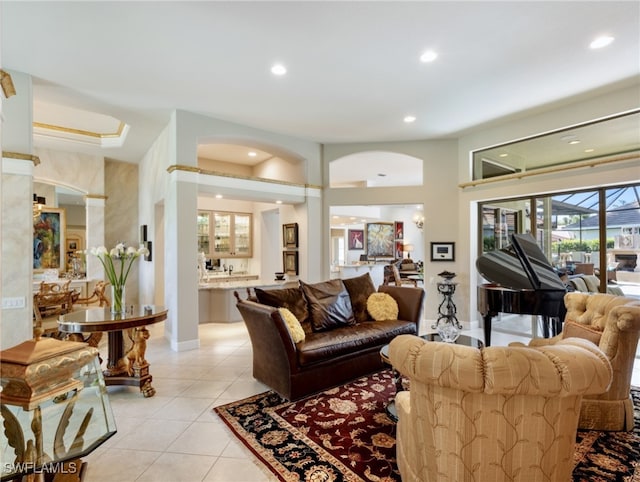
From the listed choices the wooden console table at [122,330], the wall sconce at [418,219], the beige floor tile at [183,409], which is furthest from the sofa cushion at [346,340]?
the wall sconce at [418,219]

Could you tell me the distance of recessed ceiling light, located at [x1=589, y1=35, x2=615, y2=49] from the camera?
3161 millimetres

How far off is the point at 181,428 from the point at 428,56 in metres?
4.15

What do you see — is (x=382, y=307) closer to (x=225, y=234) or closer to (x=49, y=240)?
(x=225, y=234)

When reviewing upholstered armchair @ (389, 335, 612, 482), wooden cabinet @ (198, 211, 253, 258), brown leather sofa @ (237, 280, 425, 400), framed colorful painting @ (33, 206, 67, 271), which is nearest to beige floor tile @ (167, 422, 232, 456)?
brown leather sofa @ (237, 280, 425, 400)

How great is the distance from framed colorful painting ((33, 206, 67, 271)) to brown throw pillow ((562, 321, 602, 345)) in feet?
28.7

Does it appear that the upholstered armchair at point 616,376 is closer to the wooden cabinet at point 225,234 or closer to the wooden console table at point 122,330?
the wooden console table at point 122,330

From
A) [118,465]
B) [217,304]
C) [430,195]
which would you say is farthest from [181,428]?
[430,195]

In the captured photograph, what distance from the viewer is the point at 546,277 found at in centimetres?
406

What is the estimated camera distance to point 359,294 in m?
4.40

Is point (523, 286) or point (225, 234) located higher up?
point (225, 234)

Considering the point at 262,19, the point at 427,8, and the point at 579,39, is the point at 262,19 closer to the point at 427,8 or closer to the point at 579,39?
the point at 427,8

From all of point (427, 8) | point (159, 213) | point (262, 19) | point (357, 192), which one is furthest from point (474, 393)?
point (159, 213)

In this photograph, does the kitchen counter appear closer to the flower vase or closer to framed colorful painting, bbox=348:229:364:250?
the flower vase

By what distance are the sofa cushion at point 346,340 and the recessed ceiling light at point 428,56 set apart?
2966 mm
